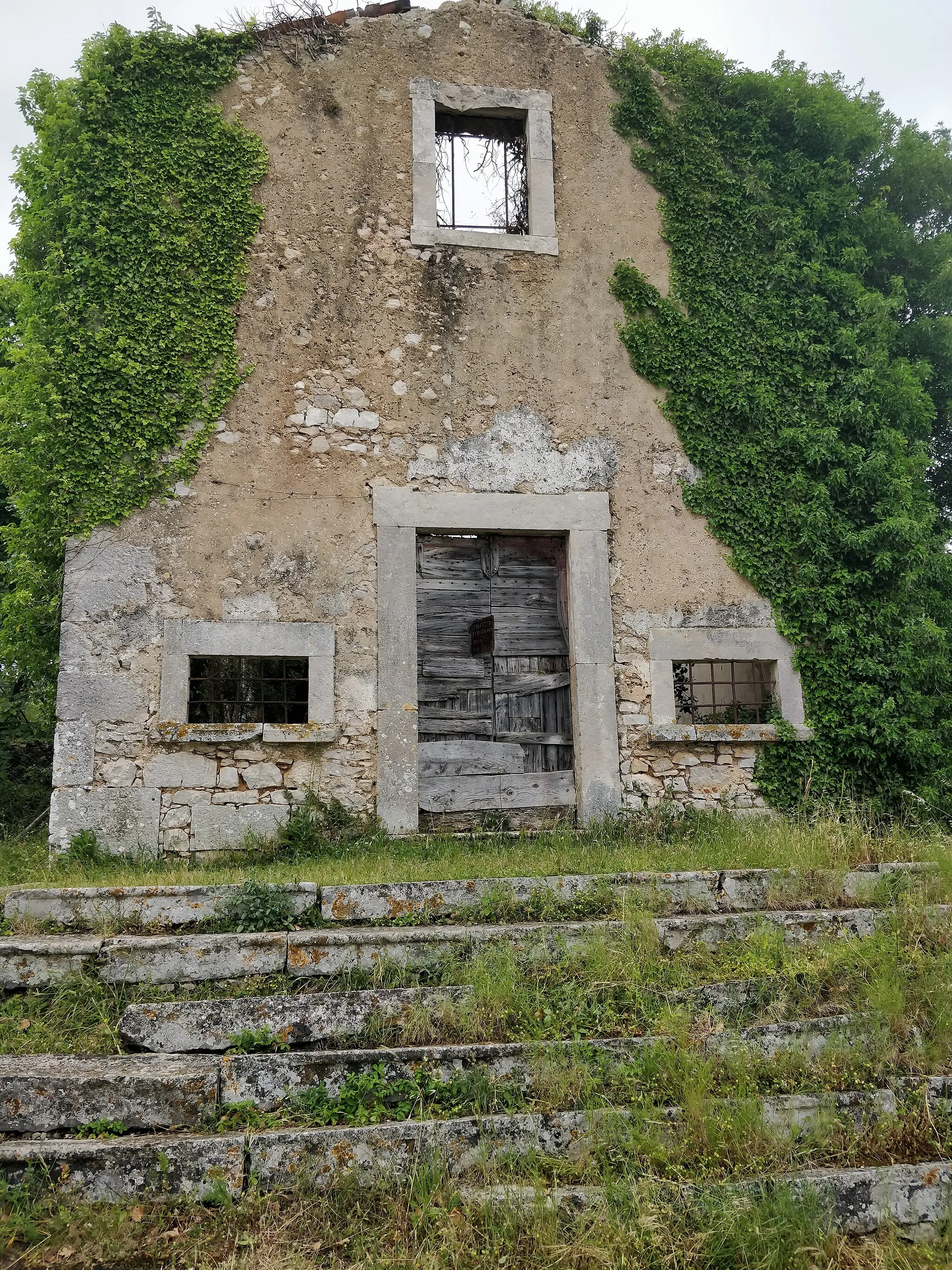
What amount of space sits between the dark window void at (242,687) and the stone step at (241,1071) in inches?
139

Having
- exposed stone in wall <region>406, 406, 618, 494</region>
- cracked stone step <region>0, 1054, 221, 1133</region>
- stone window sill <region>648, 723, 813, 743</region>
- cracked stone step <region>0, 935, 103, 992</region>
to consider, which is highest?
exposed stone in wall <region>406, 406, 618, 494</region>

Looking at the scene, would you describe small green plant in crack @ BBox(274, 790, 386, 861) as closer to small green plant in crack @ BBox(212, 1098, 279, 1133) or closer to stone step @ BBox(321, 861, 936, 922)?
stone step @ BBox(321, 861, 936, 922)

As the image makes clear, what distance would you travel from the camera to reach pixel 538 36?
26.8 feet

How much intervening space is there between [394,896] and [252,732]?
7.71 feet

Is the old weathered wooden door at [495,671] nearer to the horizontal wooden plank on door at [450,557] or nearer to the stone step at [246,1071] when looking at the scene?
the horizontal wooden plank on door at [450,557]

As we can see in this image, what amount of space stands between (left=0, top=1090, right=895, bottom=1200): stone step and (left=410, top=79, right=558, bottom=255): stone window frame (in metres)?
6.56

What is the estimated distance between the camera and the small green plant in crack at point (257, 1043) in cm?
379

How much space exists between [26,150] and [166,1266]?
7913mm

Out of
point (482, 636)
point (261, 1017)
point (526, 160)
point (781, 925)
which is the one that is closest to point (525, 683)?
point (482, 636)

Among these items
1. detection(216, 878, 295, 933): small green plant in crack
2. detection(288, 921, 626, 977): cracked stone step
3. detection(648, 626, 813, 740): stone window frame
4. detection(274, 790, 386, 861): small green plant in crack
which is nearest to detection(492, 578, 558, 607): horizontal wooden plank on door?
detection(648, 626, 813, 740): stone window frame

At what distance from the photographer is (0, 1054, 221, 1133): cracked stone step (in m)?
3.40

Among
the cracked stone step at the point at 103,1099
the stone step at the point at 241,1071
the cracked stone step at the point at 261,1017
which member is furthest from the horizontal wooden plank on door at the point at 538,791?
the cracked stone step at the point at 103,1099

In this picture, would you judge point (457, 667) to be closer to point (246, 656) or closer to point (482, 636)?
point (482, 636)

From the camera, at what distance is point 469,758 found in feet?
24.5
